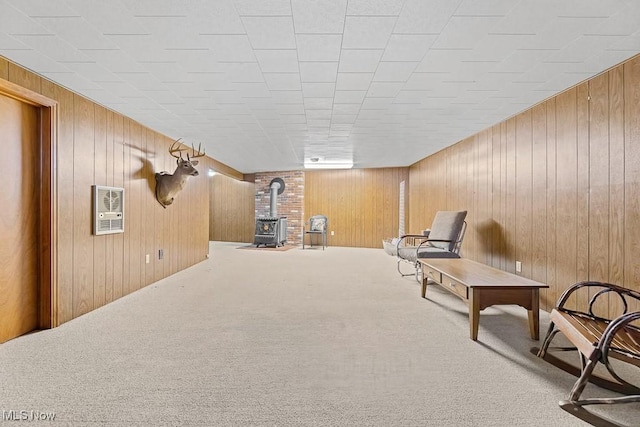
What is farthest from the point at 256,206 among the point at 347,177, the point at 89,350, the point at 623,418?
the point at 623,418

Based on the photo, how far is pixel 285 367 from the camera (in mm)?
1957

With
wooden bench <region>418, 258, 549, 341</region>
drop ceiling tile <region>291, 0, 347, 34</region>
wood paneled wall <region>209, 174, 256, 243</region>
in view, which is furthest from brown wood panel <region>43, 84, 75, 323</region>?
wood paneled wall <region>209, 174, 256, 243</region>

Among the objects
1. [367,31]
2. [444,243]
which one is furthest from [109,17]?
[444,243]

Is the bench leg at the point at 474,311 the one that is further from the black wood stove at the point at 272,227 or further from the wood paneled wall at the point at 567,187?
the black wood stove at the point at 272,227

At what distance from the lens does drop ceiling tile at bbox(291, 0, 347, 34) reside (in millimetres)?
1669

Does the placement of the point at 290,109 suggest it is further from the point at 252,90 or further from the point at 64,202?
the point at 64,202

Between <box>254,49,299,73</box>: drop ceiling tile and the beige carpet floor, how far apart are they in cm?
210

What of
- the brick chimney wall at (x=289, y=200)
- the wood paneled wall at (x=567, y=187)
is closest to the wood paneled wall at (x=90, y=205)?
the brick chimney wall at (x=289, y=200)

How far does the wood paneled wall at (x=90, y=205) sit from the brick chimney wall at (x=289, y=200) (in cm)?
410

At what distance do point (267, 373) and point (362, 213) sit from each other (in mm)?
6998

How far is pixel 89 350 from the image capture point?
7.21ft

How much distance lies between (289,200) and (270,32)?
272 inches

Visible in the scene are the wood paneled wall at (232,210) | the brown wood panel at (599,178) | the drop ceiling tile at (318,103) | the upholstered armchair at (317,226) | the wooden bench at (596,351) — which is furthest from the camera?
the wood paneled wall at (232,210)

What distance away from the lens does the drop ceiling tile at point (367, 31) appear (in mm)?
1815
